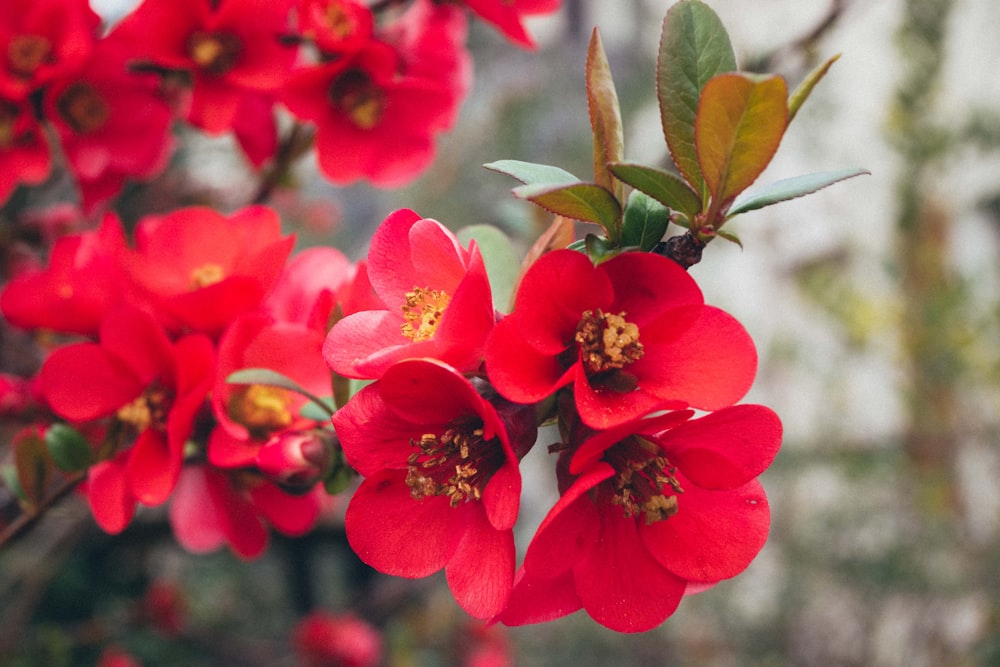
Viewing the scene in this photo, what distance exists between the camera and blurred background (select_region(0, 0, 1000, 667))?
146cm

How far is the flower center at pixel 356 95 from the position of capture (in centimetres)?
66

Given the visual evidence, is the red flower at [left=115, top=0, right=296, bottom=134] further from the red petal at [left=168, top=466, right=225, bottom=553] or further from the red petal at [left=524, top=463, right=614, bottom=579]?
the red petal at [left=524, top=463, right=614, bottom=579]

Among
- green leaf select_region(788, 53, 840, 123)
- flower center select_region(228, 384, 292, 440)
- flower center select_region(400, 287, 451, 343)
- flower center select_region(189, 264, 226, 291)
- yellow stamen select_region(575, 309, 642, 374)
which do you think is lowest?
flower center select_region(228, 384, 292, 440)

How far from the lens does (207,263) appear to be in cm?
55

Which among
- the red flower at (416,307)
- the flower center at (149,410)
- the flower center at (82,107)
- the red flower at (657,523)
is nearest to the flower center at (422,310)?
the red flower at (416,307)

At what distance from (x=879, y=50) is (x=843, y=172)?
3.11 meters

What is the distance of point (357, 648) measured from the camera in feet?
4.74

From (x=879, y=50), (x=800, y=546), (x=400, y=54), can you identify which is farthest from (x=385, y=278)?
(x=879, y=50)

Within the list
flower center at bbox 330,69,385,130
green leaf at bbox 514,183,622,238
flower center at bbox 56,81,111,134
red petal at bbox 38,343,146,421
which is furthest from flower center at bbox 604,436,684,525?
flower center at bbox 56,81,111,134

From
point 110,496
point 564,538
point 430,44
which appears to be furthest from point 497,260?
point 430,44

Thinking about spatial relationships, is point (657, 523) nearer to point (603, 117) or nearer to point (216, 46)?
point (603, 117)

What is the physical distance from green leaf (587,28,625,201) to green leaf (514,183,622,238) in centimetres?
1

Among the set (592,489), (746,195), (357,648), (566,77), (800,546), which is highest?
(746,195)

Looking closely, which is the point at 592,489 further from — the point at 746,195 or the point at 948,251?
the point at 948,251
